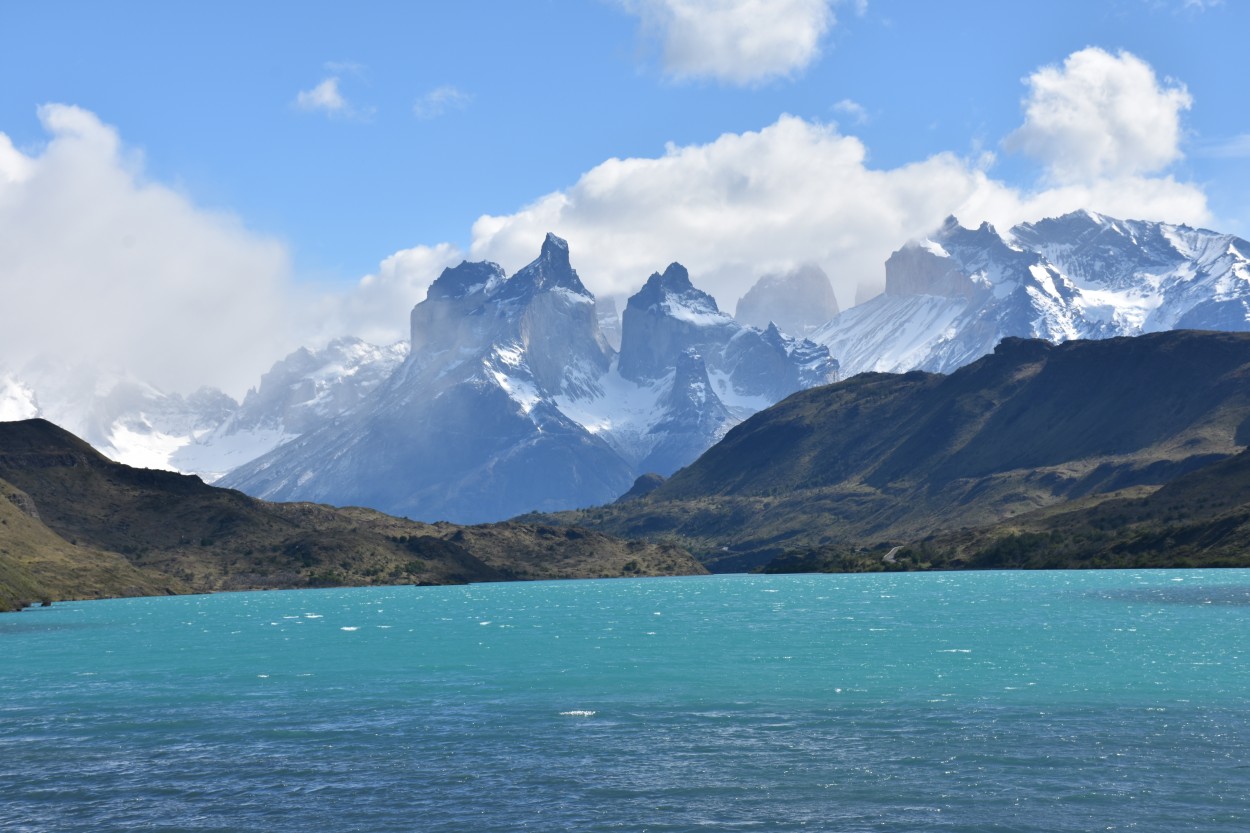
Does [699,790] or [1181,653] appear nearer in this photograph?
[699,790]

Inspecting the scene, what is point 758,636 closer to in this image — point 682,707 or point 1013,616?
point 1013,616

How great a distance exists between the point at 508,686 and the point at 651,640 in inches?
1576

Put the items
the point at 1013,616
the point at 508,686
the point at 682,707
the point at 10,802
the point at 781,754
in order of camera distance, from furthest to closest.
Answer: the point at 1013,616, the point at 508,686, the point at 682,707, the point at 781,754, the point at 10,802

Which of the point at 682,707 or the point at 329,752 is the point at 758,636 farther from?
the point at 329,752

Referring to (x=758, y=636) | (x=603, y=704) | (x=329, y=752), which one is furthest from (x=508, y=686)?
(x=758, y=636)

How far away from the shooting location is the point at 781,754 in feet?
200

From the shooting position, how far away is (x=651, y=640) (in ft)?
420

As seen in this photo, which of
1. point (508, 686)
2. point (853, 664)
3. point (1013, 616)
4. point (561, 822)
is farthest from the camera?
point (1013, 616)

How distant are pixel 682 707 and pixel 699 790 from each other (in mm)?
23565

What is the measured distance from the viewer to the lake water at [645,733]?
165 feet

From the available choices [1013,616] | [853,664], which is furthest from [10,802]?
[1013,616]

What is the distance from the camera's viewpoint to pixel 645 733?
67938mm

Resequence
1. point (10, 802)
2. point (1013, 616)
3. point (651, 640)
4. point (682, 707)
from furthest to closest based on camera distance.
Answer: point (1013, 616)
point (651, 640)
point (682, 707)
point (10, 802)

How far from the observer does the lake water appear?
50.3 meters
